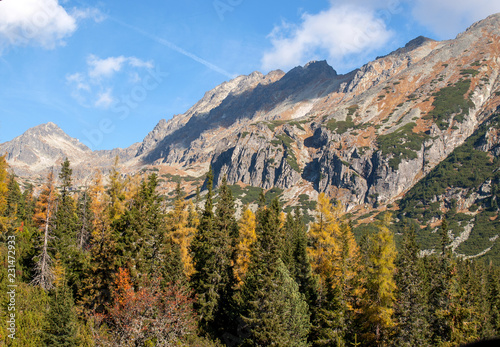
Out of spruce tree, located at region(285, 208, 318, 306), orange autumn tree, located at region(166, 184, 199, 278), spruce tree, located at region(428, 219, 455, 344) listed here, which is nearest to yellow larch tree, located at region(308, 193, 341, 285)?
spruce tree, located at region(285, 208, 318, 306)

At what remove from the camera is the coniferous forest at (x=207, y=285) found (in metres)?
25.5

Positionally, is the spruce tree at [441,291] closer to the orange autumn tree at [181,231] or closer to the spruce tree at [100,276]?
the orange autumn tree at [181,231]

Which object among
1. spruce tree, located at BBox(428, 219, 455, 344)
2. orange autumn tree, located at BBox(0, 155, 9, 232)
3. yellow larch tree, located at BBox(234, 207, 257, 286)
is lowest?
spruce tree, located at BBox(428, 219, 455, 344)

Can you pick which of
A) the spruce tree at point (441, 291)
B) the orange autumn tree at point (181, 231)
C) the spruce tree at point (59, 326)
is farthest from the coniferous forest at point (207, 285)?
the spruce tree at point (441, 291)

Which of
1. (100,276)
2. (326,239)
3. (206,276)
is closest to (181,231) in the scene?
(206,276)

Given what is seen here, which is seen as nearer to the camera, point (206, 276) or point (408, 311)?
point (408, 311)

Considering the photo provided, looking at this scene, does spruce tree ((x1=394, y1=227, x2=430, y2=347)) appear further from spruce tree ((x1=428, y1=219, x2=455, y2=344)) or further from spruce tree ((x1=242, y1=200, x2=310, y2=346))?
spruce tree ((x1=428, y1=219, x2=455, y2=344))

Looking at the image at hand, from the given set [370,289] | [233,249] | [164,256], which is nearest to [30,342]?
[164,256]

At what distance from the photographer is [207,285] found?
41.0 metres

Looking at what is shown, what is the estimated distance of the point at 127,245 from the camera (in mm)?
33344

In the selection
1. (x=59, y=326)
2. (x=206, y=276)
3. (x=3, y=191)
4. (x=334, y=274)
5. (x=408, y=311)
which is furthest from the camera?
(x=206, y=276)

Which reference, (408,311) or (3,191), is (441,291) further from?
(3,191)

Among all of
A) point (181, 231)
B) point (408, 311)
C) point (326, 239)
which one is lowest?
point (408, 311)

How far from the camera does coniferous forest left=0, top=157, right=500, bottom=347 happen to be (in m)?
25.5
